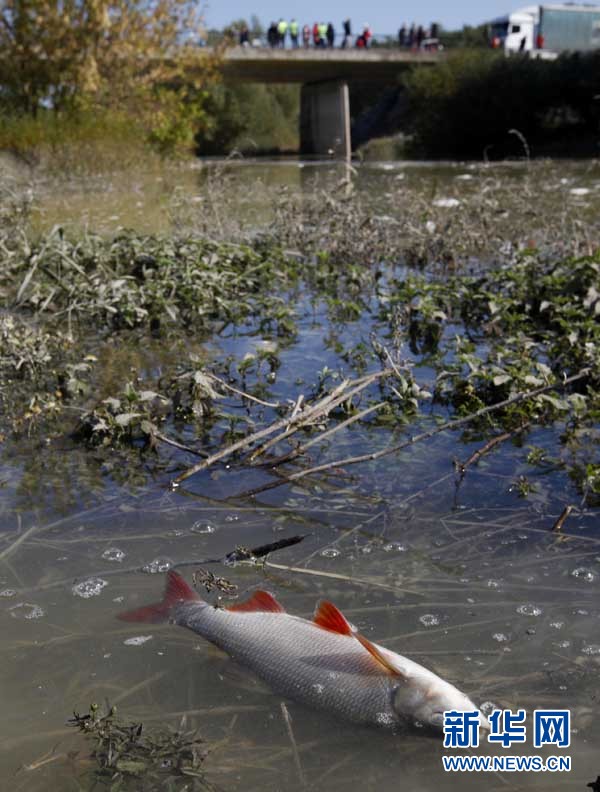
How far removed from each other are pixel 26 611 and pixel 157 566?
523 millimetres

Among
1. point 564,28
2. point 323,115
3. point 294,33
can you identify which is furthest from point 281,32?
point 564,28

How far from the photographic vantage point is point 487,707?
8.95 feet

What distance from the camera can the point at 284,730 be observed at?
266 centimetres

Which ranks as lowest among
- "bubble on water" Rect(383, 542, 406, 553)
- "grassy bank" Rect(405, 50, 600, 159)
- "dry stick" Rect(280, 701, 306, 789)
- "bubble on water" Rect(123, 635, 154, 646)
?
"dry stick" Rect(280, 701, 306, 789)

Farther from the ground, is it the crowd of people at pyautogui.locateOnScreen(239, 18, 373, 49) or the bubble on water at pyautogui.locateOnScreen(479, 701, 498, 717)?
the crowd of people at pyautogui.locateOnScreen(239, 18, 373, 49)

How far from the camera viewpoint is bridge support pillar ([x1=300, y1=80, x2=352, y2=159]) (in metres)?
57.2

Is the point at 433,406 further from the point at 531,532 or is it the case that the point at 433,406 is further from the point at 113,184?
the point at 113,184

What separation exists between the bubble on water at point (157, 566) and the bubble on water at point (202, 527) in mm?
291

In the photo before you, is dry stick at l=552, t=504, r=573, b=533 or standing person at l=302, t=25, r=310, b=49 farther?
standing person at l=302, t=25, r=310, b=49

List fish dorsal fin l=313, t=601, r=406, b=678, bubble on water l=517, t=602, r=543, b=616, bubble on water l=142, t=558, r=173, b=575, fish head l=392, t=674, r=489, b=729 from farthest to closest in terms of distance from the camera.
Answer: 1. bubble on water l=142, t=558, r=173, b=575
2. bubble on water l=517, t=602, r=543, b=616
3. fish dorsal fin l=313, t=601, r=406, b=678
4. fish head l=392, t=674, r=489, b=729

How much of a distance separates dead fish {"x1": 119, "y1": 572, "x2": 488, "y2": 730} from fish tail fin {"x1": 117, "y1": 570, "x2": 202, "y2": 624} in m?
0.05

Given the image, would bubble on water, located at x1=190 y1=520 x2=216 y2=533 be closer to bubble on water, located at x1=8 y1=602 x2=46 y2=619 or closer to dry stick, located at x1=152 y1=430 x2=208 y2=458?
dry stick, located at x1=152 y1=430 x2=208 y2=458

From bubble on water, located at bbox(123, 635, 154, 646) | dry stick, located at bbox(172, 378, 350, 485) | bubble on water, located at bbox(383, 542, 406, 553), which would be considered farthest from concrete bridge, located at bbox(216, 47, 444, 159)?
bubble on water, located at bbox(123, 635, 154, 646)

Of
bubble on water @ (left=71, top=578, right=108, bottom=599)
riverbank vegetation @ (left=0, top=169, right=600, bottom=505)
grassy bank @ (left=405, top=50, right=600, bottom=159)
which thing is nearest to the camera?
bubble on water @ (left=71, top=578, right=108, bottom=599)
